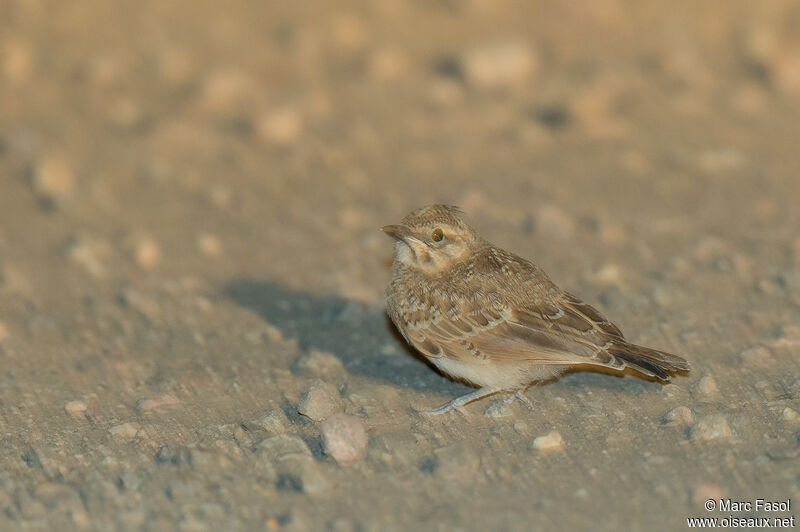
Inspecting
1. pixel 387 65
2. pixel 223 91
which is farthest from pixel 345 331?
pixel 387 65

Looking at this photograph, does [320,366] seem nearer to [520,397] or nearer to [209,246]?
[520,397]

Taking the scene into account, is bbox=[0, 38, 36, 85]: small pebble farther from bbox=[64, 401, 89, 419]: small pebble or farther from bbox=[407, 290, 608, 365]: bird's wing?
bbox=[407, 290, 608, 365]: bird's wing

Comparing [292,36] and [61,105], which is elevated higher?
[292,36]

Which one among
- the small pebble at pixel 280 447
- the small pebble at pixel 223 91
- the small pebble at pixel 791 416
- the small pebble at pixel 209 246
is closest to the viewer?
the small pebble at pixel 280 447

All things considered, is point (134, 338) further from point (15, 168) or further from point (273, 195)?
point (15, 168)

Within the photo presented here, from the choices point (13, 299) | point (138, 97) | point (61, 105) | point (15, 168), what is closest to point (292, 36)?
point (138, 97)

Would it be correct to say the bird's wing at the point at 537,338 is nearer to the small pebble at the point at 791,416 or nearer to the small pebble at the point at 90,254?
the small pebble at the point at 791,416

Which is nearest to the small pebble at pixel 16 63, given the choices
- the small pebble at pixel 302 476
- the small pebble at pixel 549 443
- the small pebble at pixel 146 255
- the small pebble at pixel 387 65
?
the small pebble at pixel 146 255
